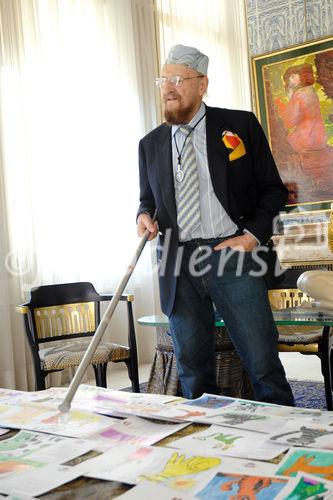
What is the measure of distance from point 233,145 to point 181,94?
288mm

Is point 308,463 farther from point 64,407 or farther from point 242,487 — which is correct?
point 64,407

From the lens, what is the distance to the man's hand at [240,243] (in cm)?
253

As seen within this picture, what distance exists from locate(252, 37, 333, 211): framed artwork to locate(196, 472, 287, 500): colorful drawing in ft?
18.6

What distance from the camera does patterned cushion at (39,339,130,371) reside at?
12.8 ft

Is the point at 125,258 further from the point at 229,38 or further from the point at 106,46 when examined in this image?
the point at 229,38

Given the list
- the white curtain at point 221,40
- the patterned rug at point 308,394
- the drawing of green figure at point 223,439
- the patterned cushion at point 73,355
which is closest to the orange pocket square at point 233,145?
the drawing of green figure at point 223,439

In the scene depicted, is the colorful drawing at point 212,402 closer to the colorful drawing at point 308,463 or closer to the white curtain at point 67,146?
the colorful drawing at point 308,463

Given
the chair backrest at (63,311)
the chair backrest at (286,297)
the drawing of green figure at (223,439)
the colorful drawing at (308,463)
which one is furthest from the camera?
the chair backrest at (286,297)

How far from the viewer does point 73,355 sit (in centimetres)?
396

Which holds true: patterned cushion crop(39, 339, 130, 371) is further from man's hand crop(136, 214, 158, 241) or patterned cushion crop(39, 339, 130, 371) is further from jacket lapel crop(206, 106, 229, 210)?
jacket lapel crop(206, 106, 229, 210)

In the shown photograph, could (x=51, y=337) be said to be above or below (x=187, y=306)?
below

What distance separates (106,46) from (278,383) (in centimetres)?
446

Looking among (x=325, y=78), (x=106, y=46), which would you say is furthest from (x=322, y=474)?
(x=325, y=78)

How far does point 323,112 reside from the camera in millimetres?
6684
